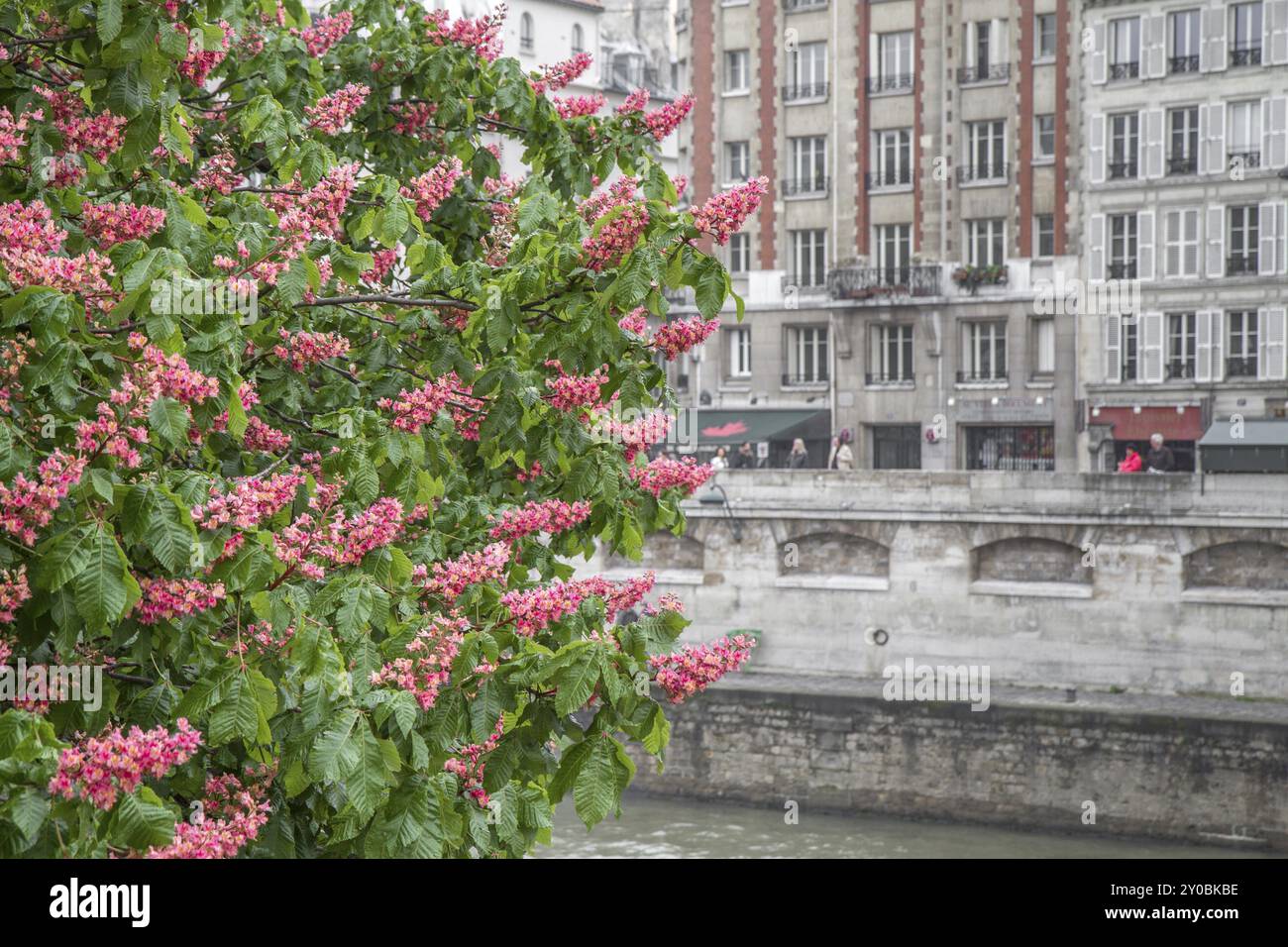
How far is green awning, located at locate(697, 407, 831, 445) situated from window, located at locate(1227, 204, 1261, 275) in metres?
10.7

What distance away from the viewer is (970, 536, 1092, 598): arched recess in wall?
3247cm

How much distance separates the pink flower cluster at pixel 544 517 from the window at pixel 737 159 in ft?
133

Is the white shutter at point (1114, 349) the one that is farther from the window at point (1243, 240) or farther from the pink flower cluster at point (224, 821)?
the pink flower cluster at point (224, 821)

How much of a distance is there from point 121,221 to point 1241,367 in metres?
37.1

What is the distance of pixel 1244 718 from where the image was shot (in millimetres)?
28797

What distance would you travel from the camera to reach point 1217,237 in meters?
41.2

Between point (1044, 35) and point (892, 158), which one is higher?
point (1044, 35)

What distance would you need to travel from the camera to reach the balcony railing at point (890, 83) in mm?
45812

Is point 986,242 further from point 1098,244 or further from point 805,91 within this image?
point 805,91

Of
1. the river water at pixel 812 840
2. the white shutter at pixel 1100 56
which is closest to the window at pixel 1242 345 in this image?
the white shutter at pixel 1100 56

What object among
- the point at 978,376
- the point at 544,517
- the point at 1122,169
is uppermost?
the point at 1122,169

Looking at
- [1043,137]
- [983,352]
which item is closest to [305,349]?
[983,352]
